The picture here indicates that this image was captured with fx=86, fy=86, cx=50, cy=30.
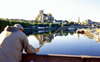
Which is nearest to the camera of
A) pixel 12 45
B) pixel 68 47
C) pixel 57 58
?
pixel 12 45

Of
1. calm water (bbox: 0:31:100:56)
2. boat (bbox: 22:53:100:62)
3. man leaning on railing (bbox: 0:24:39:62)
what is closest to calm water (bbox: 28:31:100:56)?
calm water (bbox: 0:31:100:56)

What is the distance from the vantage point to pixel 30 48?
2104mm

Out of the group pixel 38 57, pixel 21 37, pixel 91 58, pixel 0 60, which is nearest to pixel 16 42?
pixel 21 37

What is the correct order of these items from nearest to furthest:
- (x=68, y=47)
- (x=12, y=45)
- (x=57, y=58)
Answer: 1. (x=12, y=45)
2. (x=57, y=58)
3. (x=68, y=47)

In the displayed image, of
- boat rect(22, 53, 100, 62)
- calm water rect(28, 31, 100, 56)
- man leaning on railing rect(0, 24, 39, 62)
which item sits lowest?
calm water rect(28, 31, 100, 56)

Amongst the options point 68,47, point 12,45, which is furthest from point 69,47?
point 12,45

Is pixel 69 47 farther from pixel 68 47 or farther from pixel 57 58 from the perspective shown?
pixel 57 58

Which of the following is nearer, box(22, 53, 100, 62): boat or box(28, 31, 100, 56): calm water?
box(22, 53, 100, 62): boat

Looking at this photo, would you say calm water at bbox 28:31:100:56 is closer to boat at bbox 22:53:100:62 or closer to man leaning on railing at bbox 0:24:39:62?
boat at bbox 22:53:100:62

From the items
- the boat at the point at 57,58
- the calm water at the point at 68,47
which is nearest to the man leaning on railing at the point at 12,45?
the boat at the point at 57,58

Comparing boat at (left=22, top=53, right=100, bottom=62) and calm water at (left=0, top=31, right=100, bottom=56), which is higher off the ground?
boat at (left=22, top=53, right=100, bottom=62)

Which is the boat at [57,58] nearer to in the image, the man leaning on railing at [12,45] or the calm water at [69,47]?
the man leaning on railing at [12,45]

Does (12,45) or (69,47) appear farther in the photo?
(69,47)

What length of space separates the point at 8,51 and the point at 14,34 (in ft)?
1.26
